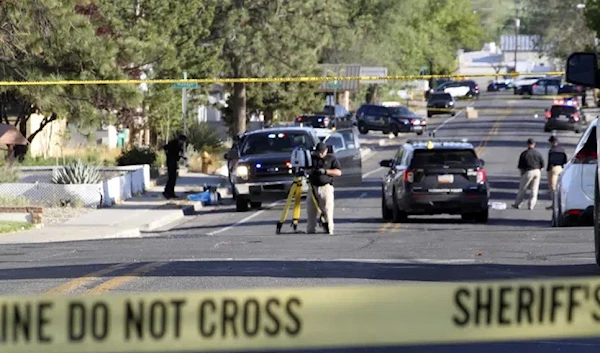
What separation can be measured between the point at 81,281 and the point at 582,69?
Result: 15.6ft

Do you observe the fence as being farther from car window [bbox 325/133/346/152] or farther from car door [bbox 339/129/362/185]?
car door [bbox 339/129/362/185]

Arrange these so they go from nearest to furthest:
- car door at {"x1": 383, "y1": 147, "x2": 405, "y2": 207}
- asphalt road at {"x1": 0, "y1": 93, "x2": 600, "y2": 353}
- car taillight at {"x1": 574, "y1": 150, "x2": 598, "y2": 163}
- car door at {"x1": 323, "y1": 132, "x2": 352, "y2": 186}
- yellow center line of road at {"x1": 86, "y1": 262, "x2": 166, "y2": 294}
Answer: yellow center line of road at {"x1": 86, "y1": 262, "x2": 166, "y2": 294}
asphalt road at {"x1": 0, "y1": 93, "x2": 600, "y2": 353}
car taillight at {"x1": 574, "y1": 150, "x2": 598, "y2": 163}
car door at {"x1": 383, "y1": 147, "x2": 405, "y2": 207}
car door at {"x1": 323, "y1": 132, "x2": 352, "y2": 186}

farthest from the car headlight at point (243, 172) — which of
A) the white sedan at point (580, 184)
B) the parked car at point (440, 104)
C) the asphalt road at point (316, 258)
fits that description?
the parked car at point (440, 104)

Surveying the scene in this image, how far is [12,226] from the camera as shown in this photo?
24734 mm

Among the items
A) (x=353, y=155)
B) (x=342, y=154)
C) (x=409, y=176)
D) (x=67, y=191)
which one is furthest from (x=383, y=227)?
(x=67, y=191)

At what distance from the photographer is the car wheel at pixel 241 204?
29462 mm

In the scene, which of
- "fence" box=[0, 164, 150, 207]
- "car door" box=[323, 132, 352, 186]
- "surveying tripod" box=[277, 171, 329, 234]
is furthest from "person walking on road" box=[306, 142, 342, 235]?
"car door" box=[323, 132, 352, 186]

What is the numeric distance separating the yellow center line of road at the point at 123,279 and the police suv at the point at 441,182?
33.1 ft

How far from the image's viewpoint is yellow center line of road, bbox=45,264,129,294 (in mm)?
11114

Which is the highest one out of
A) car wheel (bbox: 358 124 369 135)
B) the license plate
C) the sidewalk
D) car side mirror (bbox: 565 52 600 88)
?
car side mirror (bbox: 565 52 600 88)

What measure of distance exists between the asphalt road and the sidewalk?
96 cm

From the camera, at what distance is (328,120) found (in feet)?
199

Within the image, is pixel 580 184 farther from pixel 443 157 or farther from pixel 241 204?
pixel 241 204

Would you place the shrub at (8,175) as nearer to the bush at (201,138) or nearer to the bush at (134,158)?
the bush at (134,158)
